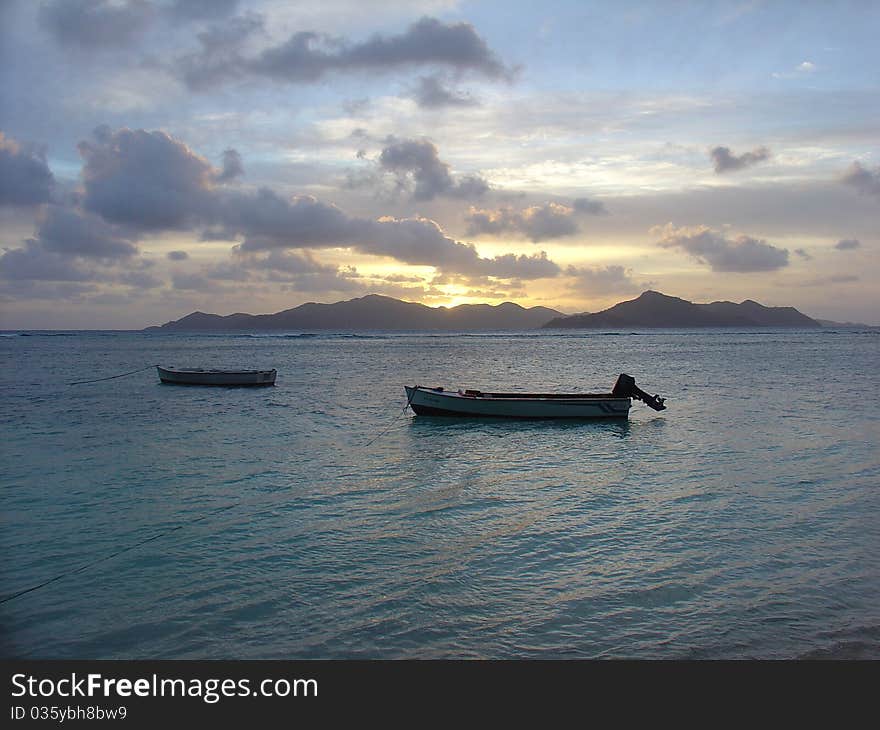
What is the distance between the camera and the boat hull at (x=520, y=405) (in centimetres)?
3209

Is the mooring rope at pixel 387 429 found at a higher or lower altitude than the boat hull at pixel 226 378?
lower

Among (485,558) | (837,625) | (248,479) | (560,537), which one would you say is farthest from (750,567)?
(248,479)

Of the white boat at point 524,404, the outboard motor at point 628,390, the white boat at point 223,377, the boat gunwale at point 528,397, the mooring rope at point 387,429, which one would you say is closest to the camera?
the mooring rope at point 387,429

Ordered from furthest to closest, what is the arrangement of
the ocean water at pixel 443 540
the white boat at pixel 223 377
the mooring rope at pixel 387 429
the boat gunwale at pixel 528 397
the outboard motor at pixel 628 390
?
the white boat at pixel 223 377 < the outboard motor at pixel 628 390 < the boat gunwale at pixel 528 397 < the mooring rope at pixel 387 429 < the ocean water at pixel 443 540

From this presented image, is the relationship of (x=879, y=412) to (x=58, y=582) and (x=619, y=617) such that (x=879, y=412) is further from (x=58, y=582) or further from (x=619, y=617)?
(x=58, y=582)

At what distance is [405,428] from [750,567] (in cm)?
1999

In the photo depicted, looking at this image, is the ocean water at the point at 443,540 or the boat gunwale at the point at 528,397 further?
the boat gunwale at the point at 528,397

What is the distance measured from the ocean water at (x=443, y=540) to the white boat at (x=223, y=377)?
1983cm

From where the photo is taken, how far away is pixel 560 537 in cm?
1388

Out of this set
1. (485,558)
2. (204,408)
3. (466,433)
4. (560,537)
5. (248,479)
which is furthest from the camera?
(204,408)

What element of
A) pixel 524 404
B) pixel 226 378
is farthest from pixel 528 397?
pixel 226 378

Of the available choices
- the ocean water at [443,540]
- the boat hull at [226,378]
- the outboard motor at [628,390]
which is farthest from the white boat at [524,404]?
the boat hull at [226,378]

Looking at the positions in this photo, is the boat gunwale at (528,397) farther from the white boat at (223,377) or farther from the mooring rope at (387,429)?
the white boat at (223,377)

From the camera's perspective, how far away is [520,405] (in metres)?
32.0
